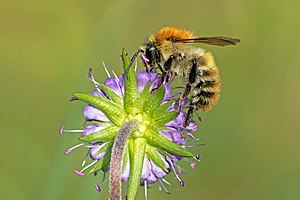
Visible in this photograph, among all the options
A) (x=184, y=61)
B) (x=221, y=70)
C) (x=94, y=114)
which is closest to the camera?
(x=94, y=114)

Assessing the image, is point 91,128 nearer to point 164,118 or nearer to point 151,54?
point 164,118

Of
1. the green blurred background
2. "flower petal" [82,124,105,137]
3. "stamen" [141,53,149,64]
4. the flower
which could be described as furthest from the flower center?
the green blurred background

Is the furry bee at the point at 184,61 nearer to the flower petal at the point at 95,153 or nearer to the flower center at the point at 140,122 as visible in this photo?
the flower center at the point at 140,122

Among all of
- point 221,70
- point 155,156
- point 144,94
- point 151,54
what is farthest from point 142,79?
point 221,70

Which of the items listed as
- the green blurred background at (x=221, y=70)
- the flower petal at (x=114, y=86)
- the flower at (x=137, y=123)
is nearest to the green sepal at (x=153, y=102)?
the flower at (x=137, y=123)

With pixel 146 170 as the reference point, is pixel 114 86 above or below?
above

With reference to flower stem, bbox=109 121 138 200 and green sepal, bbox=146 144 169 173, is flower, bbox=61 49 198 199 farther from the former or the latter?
flower stem, bbox=109 121 138 200
